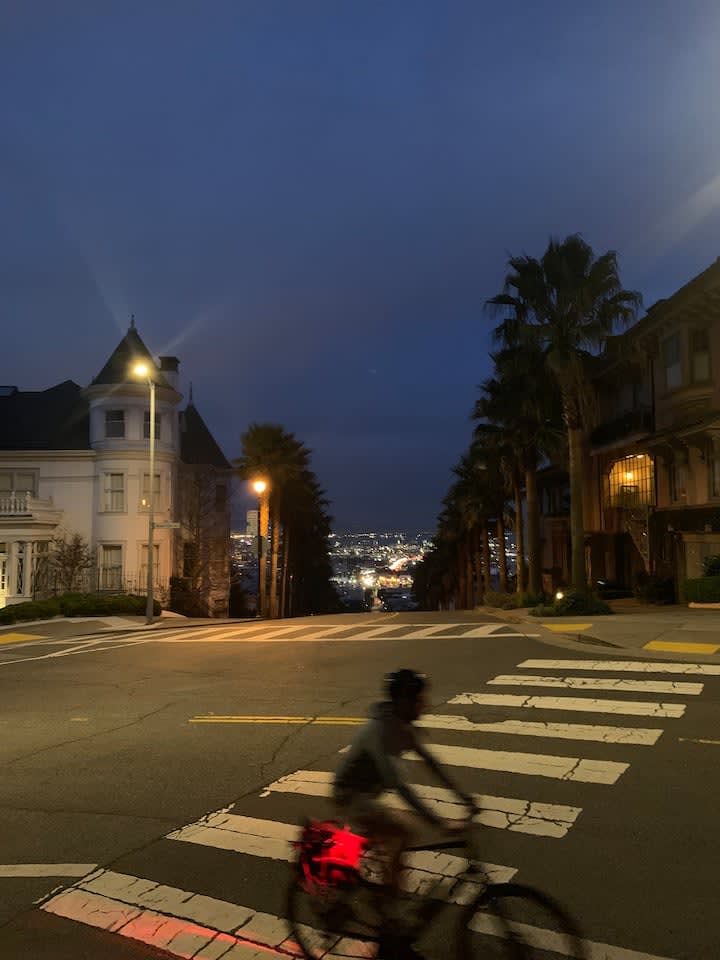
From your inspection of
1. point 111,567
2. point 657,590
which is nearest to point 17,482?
point 111,567

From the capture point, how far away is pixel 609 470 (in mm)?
38938

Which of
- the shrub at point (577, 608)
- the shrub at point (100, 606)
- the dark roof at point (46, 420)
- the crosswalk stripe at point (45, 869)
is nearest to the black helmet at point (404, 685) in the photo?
the crosswalk stripe at point (45, 869)

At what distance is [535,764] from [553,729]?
147cm

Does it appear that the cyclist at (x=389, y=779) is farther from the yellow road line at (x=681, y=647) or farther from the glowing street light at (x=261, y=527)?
the glowing street light at (x=261, y=527)

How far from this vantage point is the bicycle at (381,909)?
4.20 m

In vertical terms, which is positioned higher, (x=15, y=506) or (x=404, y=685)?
(x=15, y=506)

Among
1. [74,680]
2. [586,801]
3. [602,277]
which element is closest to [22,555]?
[74,680]

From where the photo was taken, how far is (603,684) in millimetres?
12078

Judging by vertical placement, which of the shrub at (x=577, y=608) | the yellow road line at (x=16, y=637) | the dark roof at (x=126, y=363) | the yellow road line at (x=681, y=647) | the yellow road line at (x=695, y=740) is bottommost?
the yellow road line at (x=16, y=637)

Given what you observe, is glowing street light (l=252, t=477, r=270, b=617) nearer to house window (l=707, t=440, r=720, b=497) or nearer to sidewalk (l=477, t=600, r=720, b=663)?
sidewalk (l=477, t=600, r=720, b=663)

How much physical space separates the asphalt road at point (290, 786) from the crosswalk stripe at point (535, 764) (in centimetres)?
3

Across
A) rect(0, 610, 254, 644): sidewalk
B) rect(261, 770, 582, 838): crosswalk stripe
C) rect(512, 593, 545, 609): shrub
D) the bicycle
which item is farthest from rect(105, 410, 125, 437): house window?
the bicycle

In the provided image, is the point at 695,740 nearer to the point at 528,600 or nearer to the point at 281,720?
the point at 281,720

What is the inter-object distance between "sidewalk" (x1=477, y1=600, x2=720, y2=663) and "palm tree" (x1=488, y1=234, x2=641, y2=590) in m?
4.86
